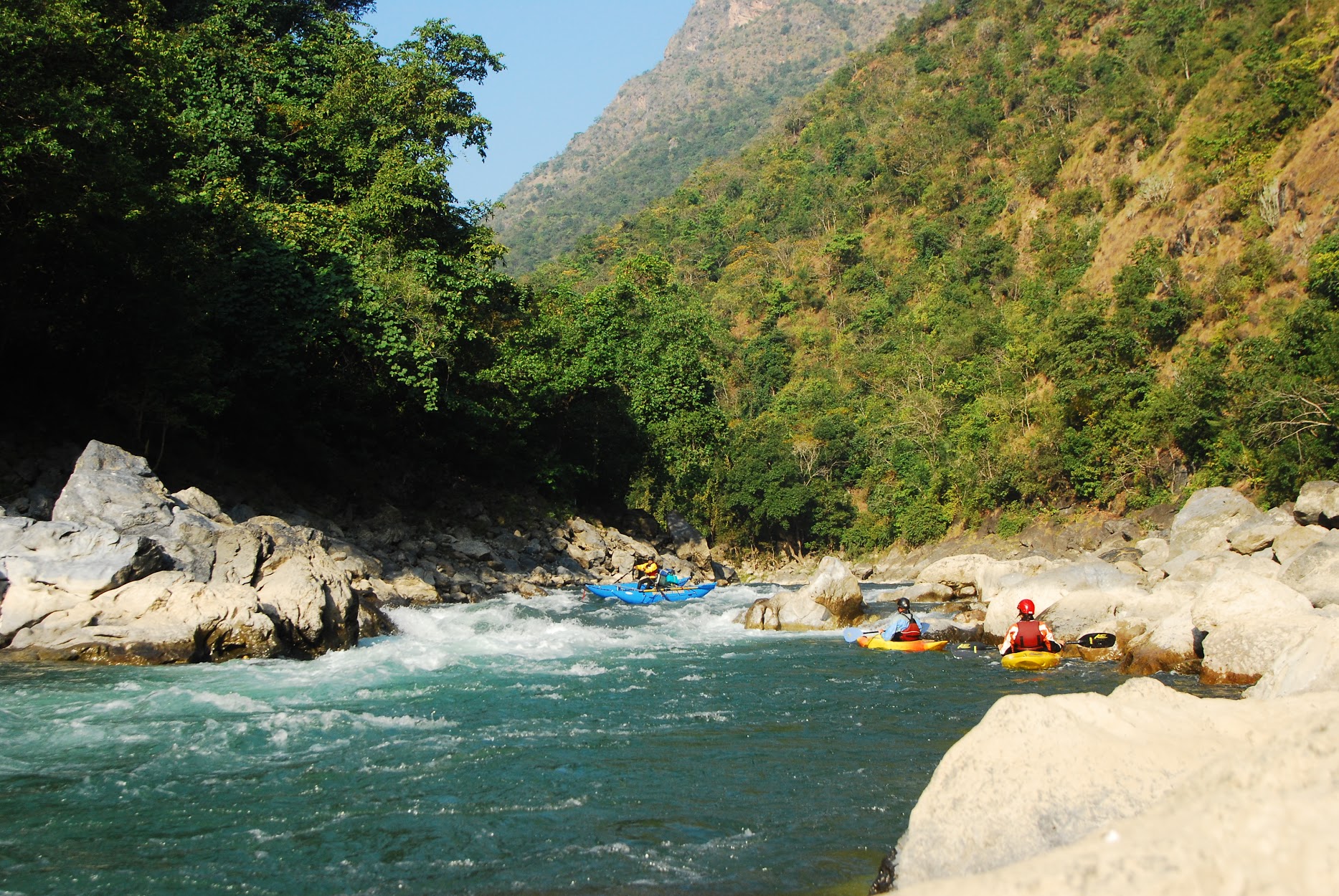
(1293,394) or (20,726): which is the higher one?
(1293,394)

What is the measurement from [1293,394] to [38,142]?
25.2 metres

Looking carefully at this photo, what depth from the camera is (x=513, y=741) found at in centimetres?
809

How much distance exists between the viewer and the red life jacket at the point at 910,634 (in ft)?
46.8

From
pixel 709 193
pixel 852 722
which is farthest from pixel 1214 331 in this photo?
pixel 709 193

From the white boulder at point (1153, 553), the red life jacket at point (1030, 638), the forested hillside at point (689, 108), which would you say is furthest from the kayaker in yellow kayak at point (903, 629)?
the forested hillside at point (689, 108)

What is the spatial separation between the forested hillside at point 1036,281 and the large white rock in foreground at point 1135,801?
22.0m

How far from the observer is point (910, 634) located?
14.3 metres

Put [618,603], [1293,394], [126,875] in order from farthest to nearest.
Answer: [1293,394] → [618,603] → [126,875]

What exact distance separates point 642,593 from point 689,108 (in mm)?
140640

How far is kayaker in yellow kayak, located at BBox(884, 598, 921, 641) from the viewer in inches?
562

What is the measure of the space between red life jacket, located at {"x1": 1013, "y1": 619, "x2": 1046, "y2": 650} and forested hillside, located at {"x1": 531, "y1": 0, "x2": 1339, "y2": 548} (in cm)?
1427

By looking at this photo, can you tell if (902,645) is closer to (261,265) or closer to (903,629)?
(903,629)

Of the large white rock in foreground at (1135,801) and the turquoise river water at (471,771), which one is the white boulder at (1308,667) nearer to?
the large white rock in foreground at (1135,801)

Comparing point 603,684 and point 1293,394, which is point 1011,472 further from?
point 603,684
